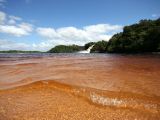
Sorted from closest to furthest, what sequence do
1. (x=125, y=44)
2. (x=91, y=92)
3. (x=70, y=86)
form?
(x=91, y=92), (x=70, y=86), (x=125, y=44)

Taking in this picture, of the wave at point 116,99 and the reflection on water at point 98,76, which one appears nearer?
the wave at point 116,99

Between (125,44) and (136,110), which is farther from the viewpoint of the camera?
(125,44)

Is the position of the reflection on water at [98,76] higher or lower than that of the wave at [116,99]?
higher

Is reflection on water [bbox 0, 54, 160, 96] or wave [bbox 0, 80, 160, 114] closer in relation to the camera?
wave [bbox 0, 80, 160, 114]

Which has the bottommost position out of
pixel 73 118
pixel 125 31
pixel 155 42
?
pixel 73 118

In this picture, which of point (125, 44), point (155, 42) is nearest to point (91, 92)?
point (155, 42)

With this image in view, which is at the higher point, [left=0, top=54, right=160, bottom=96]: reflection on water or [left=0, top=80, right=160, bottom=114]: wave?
[left=0, top=54, right=160, bottom=96]: reflection on water

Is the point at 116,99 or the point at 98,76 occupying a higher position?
the point at 98,76

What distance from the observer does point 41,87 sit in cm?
530

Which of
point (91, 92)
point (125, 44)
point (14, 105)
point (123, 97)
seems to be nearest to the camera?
point (14, 105)

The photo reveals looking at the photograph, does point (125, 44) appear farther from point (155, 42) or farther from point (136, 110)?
point (136, 110)

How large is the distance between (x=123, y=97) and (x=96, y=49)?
3698 inches

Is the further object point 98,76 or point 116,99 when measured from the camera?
point 98,76

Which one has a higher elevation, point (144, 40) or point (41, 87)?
point (144, 40)
